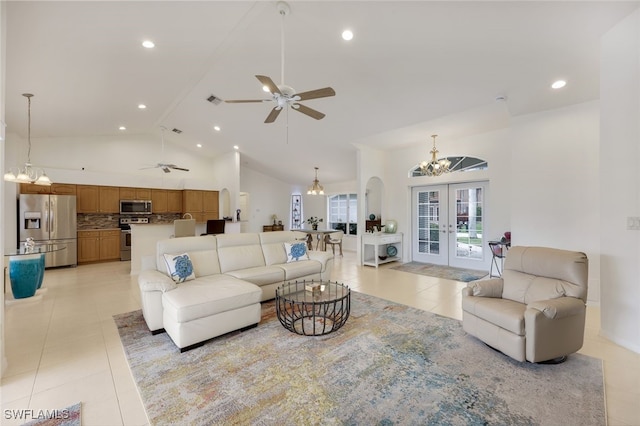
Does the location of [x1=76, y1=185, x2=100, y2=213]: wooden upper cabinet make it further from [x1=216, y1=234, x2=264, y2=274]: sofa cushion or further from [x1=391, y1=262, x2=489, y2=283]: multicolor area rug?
[x1=391, y1=262, x2=489, y2=283]: multicolor area rug

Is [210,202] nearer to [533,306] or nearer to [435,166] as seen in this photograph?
[435,166]

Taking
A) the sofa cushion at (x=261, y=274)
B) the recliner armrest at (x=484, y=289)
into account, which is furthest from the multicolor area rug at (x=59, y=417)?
the recliner armrest at (x=484, y=289)

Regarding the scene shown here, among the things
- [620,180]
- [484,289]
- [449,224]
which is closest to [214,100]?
[484,289]

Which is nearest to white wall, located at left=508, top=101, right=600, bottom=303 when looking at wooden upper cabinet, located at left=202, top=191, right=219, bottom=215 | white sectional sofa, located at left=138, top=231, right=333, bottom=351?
white sectional sofa, located at left=138, top=231, right=333, bottom=351

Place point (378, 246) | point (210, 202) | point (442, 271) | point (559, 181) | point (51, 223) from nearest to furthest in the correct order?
point (559, 181), point (442, 271), point (51, 223), point (378, 246), point (210, 202)

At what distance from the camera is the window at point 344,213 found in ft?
30.5

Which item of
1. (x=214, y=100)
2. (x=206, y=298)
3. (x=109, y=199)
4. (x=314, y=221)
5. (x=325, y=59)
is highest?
(x=214, y=100)

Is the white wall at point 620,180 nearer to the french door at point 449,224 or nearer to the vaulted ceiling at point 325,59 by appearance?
the vaulted ceiling at point 325,59

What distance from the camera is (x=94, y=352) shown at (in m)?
2.63

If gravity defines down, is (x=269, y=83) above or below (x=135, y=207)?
above

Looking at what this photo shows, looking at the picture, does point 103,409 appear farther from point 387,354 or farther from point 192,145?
point 192,145

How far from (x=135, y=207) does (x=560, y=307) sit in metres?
9.20

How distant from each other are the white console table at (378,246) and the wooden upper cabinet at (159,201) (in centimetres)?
620

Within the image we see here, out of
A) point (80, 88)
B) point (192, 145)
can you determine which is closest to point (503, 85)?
point (80, 88)
